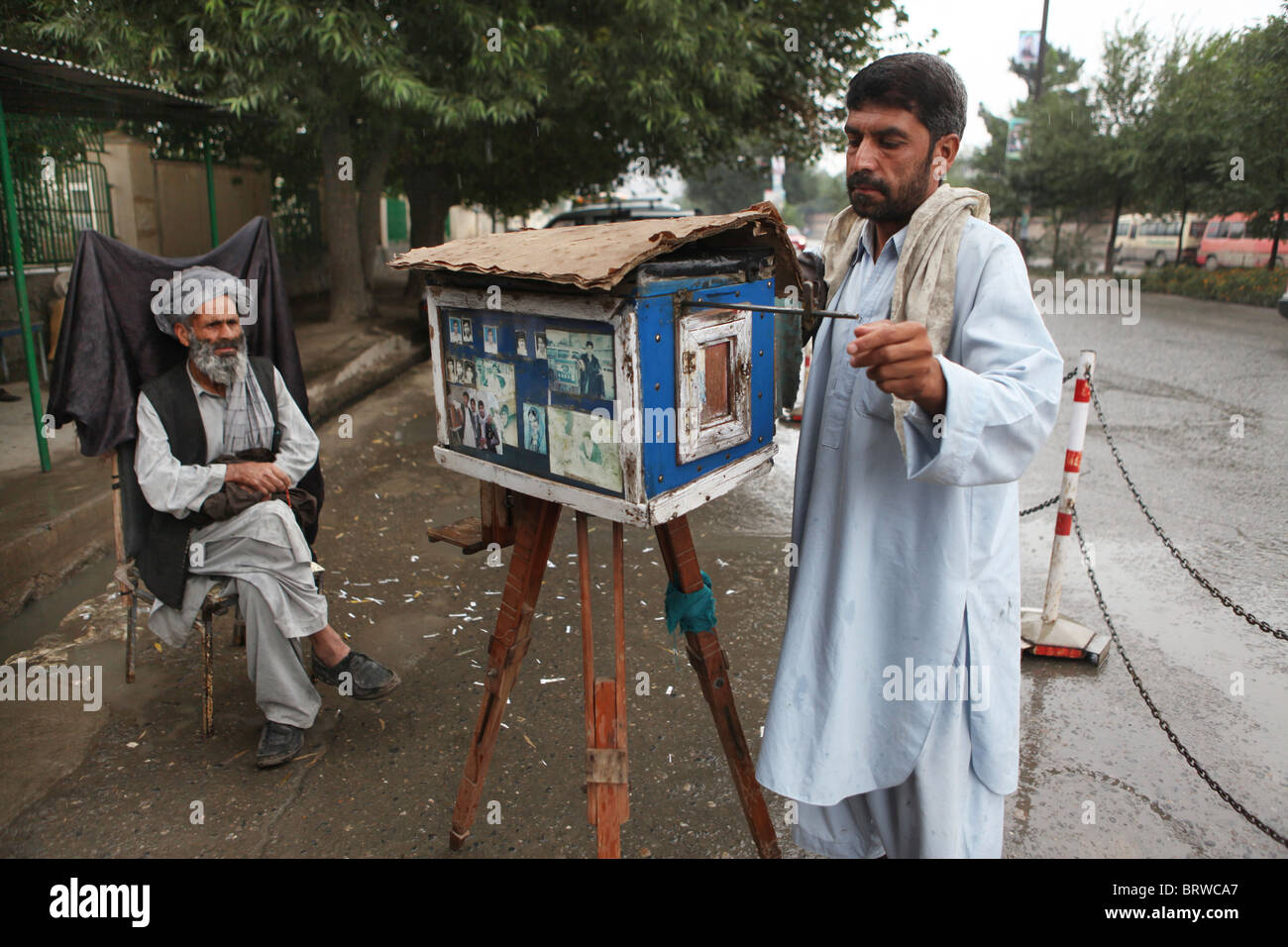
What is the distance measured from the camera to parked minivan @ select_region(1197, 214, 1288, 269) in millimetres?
21781

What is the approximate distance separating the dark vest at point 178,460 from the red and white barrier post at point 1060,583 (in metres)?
3.48

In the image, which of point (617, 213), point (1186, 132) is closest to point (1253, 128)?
point (1186, 132)

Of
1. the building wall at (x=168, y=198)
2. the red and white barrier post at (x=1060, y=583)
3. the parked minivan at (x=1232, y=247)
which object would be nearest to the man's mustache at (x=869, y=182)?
the red and white barrier post at (x=1060, y=583)

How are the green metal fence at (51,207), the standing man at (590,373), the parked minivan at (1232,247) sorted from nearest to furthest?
the standing man at (590,373)
the green metal fence at (51,207)
the parked minivan at (1232,247)

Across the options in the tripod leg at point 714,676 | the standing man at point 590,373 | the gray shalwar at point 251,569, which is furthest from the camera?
the gray shalwar at point 251,569

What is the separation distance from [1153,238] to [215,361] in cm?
Answer: 3248

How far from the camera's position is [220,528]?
3.28 m

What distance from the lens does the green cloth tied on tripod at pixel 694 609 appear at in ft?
7.62

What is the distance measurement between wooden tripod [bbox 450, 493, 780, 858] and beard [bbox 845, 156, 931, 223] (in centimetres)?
88

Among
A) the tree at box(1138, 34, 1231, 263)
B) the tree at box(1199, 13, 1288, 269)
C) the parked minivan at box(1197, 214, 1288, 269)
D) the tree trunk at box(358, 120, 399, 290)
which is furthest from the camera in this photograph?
the parked minivan at box(1197, 214, 1288, 269)

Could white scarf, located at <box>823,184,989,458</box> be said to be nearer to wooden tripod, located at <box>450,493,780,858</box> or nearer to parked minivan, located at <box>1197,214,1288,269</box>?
wooden tripod, located at <box>450,493,780,858</box>

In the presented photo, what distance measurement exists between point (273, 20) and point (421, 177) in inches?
251

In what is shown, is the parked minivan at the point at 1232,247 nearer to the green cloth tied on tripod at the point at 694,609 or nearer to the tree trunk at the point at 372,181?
the tree trunk at the point at 372,181

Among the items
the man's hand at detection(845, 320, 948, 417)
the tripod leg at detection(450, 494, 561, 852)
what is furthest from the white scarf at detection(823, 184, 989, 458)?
the tripod leg at detection(450, 494, 561, 852)
